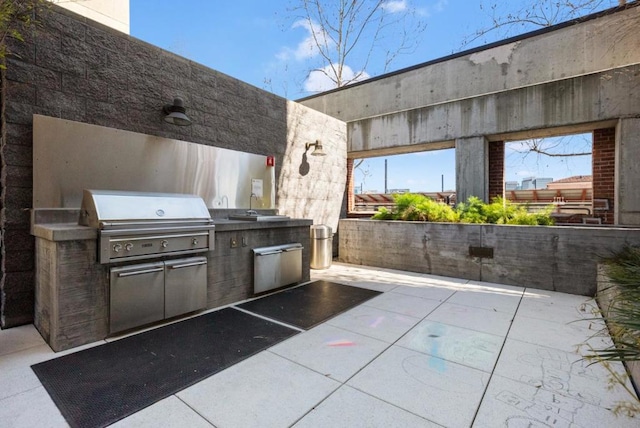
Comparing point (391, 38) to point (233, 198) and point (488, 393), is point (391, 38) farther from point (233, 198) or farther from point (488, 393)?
point (488, 393)

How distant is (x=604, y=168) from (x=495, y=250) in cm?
271

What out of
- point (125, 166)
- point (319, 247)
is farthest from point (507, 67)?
point (125, 166)

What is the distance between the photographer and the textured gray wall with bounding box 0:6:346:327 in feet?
8.89

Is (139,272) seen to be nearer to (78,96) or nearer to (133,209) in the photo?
(133,209)

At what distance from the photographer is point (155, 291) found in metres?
2.79

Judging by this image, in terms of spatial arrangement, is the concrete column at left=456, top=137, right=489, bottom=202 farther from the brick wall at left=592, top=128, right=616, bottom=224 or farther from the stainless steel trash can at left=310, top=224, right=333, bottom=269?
the stainless steel trash can at left=310, top=224, right=333, bottom=269

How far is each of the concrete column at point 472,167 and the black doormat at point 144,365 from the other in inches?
194

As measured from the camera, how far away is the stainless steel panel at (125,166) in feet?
9.35

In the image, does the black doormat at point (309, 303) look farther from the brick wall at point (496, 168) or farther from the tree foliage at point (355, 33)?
the tree foliage at point (355, 33)

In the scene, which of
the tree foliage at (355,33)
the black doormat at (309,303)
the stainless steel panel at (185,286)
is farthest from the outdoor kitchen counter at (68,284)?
the tree foliage at (355,33)

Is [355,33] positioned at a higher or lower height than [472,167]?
higher

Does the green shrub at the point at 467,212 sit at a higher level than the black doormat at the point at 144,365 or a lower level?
higher

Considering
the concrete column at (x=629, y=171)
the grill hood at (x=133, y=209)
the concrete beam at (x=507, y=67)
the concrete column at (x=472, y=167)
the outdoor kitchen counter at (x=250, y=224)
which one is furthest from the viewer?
the concrete column at (x=472, y=167)

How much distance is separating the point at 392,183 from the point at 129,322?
3217 centimetres
